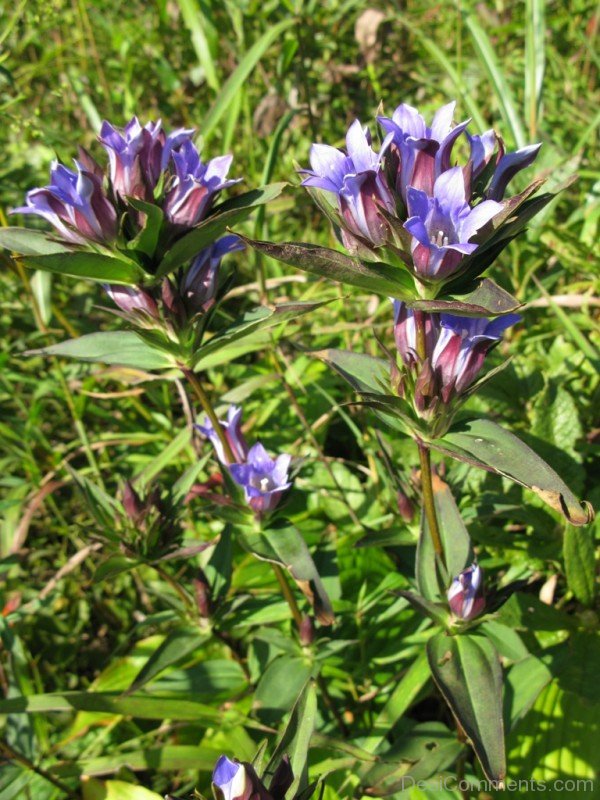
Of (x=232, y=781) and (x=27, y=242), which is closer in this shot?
(x=232, y=781)

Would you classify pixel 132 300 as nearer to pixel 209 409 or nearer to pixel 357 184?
pixel 209 409

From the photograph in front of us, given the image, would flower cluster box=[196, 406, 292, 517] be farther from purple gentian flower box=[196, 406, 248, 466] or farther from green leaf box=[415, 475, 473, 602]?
green leaf box=[415, 475, 473, 602]

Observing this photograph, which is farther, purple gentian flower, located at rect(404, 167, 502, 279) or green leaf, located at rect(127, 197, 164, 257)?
green leaf, located at rect(127, 197, 164, 257)

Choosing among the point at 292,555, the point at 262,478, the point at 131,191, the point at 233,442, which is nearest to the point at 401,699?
the point at 292,555

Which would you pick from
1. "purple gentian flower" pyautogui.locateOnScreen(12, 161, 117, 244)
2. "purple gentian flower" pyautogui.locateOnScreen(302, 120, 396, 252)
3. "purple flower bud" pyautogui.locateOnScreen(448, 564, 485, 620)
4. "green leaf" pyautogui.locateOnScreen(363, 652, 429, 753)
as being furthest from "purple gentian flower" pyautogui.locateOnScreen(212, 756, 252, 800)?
"purple gentian flower" pyautogui.locateOnScreen(12, 161, 117, 244)

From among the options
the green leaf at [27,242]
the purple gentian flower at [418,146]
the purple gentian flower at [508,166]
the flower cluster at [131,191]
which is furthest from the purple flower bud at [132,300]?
the purple gentian flower at [508,166]
